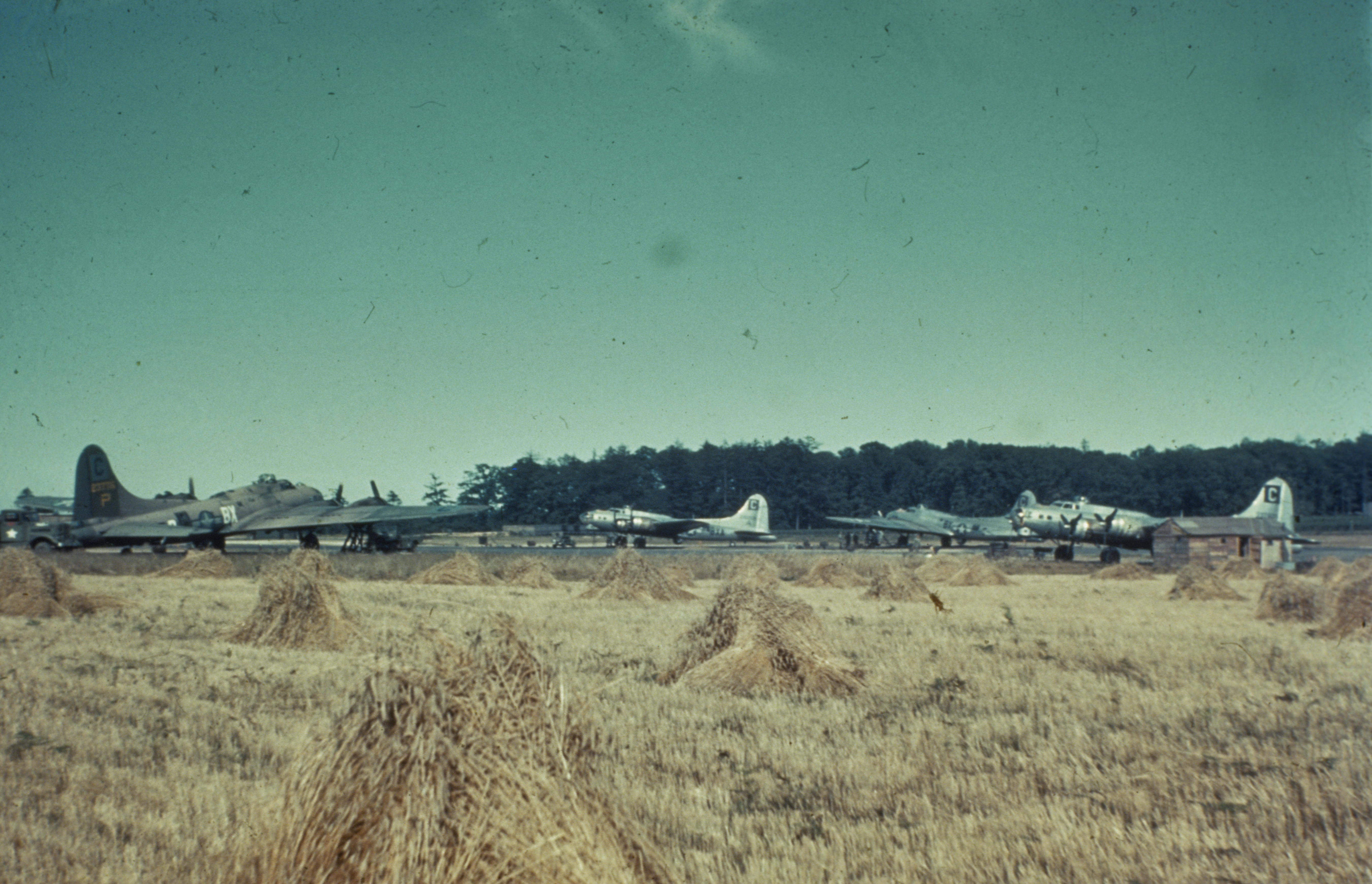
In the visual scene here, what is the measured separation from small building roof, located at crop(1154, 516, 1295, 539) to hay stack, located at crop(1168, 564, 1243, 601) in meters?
23.9

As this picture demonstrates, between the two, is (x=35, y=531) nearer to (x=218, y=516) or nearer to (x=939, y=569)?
(x=218, y=516)

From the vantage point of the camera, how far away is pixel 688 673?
10.8m

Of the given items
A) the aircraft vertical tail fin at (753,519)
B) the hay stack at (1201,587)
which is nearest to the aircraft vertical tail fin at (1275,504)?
the aircraft vertical tail fin at (753,519)

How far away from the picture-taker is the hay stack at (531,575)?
2952 cm

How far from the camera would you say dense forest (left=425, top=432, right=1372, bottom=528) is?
11438 cm

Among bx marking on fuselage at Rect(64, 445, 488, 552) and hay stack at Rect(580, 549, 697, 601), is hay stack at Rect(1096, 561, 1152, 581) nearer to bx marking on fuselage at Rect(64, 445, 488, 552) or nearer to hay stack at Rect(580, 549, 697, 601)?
hay stack at Rect(580, 549, 697, 601)

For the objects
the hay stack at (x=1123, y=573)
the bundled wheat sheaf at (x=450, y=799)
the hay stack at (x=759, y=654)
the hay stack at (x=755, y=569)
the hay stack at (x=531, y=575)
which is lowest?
the hay stack at (x=1123, y=573)

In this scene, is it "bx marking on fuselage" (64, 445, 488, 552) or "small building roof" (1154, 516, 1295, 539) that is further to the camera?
"small building roof" (1154, 516, 1295, 539)

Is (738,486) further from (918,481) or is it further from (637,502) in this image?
(918,481)

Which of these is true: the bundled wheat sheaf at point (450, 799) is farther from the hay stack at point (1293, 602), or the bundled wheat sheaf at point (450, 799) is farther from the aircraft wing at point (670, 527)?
the aircraft wing at point (670, 527)

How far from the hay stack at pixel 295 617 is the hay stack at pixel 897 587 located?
1510 centimetres

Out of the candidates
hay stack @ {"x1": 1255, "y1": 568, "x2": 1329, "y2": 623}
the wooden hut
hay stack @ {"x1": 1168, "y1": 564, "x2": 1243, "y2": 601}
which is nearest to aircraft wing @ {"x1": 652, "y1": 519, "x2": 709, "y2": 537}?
the wooden hut

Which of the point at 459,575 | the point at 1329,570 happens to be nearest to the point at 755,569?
the point at 459,575

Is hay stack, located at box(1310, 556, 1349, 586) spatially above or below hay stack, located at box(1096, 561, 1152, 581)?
above
